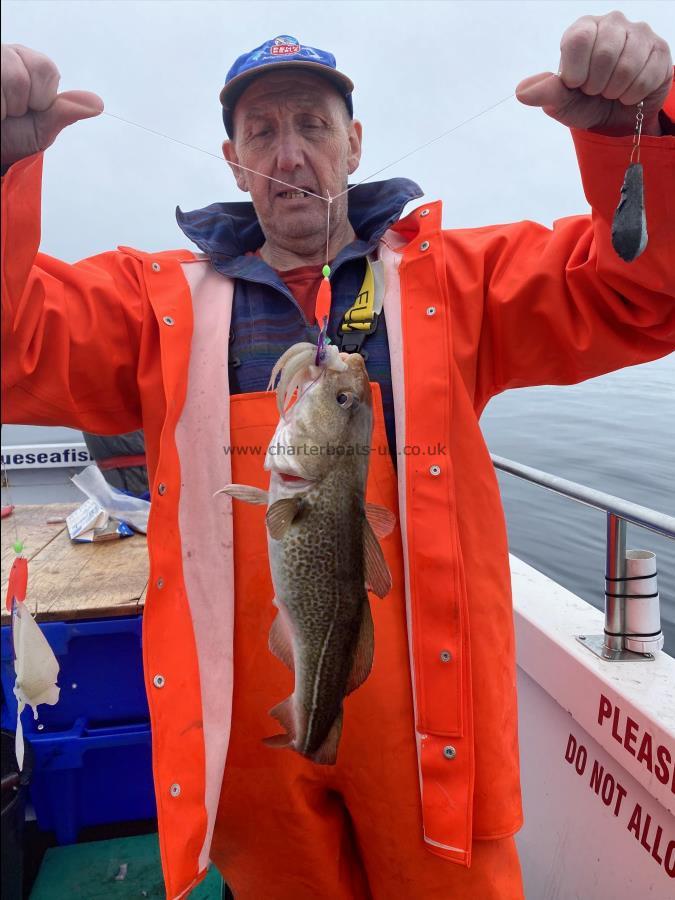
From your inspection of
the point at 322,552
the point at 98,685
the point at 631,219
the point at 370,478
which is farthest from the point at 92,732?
the point at 631,219

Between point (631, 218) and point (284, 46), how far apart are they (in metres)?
1.49

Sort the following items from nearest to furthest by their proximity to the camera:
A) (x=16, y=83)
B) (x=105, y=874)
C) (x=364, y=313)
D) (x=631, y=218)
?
(x=16, y=83) → (x=631, y=218) → (x=364, y=313) → (x=105, y=874)

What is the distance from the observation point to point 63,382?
2027 millimetres

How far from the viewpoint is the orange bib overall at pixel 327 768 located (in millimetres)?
2068

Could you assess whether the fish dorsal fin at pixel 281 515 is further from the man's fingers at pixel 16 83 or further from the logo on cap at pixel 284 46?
the logo on cap at pixel 284 46

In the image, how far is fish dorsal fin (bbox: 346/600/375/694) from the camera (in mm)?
1638

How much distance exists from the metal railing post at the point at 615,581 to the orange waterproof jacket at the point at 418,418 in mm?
749

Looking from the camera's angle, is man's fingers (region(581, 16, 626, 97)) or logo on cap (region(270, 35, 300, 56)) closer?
man's fingers (region(581, 16, 626, 97))

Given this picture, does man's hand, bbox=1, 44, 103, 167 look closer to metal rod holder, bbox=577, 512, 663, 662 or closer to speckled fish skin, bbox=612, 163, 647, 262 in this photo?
speckled fish skin, bbox=612, 163, 647, 262

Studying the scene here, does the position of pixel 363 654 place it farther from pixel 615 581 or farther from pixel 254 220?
pixel 254 220

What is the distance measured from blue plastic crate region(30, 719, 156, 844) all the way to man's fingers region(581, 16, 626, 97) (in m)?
3.37

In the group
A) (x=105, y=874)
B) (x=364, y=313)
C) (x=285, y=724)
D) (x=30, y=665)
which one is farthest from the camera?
(x=105, y=874)

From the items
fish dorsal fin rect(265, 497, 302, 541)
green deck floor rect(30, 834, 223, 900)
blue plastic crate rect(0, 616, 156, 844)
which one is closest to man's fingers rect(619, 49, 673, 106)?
fish dorsal fin rect(265, 497, 302, 541)

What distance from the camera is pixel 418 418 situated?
2.03 meters
